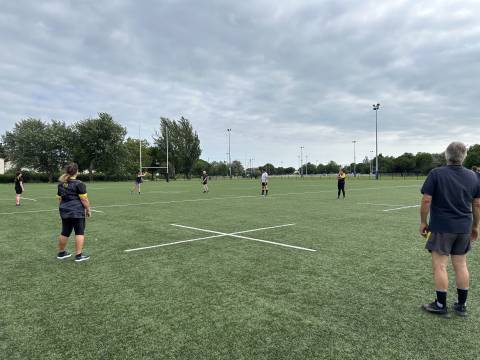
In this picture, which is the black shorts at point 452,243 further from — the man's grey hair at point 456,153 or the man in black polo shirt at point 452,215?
the man's grey hair at point 456,153

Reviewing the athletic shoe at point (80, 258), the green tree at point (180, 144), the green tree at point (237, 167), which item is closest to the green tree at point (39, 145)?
the green tree at point (180, 144)

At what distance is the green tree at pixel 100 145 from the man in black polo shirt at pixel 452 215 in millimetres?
65534

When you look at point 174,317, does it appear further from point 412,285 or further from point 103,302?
point 412,285

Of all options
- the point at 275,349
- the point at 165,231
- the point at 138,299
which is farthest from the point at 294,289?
the point at 165,231

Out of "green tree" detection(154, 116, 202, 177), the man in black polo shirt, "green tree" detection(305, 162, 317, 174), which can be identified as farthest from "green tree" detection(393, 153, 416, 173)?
the man in black polo shirt

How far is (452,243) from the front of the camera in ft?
12.9

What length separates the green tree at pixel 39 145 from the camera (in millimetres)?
58625

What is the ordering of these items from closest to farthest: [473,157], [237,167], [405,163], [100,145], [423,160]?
[100,145] < [473,157] < [423,160] < [405,163] < [237,167]

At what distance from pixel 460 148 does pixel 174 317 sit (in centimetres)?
387

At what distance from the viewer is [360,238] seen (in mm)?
8352

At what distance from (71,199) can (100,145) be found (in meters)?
62.6

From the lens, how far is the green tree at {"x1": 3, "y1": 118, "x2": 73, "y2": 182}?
5862cm

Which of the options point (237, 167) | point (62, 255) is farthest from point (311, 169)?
point (62, 255)

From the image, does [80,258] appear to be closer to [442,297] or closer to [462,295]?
[442,297]
